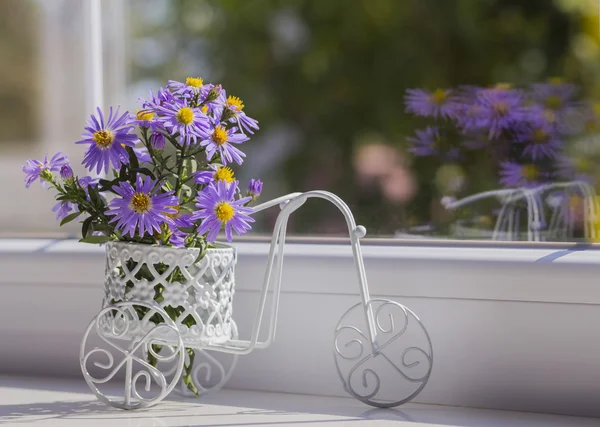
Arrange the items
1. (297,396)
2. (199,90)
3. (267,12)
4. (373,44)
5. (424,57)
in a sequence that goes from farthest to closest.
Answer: (267,12) → (373,44) → (424,57) → (297,396) → (199,90)

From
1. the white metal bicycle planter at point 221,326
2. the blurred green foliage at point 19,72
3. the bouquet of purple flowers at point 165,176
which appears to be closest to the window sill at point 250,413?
the white metal bicycle planter at point 221,326

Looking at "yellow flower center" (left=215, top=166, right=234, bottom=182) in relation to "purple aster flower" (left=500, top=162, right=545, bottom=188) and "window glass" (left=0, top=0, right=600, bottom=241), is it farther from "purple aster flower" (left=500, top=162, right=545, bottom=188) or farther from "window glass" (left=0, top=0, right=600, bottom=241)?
"purple aster flower" (left=500, top=162, right=545, bottom=188)

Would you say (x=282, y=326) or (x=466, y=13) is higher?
(x=466, y=13)

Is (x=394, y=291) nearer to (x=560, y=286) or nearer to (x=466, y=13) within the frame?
(x=560, y=286)

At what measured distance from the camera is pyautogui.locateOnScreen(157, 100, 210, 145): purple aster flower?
0.80m

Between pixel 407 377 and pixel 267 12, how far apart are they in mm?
731

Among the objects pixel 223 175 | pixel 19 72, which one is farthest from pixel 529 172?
pixel 19 72

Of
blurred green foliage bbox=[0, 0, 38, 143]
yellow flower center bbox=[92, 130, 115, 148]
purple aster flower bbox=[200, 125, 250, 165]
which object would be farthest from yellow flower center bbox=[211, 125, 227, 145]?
blurred green foliage bbox=[0, 0, 38, 143]

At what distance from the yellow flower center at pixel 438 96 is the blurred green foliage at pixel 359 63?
0.4 inches

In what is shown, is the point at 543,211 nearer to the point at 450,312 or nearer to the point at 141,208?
the point at 450,312

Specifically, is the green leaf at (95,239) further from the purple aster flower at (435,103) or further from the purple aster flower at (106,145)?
the purple aster flower at (435,103)

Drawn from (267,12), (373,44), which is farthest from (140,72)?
(373,44)

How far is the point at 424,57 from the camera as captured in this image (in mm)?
1060

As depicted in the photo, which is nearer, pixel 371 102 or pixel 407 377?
pixel 407 377
